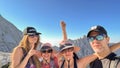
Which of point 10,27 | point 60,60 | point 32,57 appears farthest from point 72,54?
point 10,27

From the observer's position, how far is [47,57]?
8766mm

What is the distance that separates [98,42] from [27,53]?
113 inches

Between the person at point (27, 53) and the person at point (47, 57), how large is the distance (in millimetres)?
223

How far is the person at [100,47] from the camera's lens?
623 centimetres

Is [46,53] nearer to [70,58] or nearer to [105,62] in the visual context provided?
[70,58]

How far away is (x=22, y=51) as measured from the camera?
8656mm

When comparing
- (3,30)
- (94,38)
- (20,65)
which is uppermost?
(3,30)

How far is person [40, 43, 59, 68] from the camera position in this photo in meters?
8.69

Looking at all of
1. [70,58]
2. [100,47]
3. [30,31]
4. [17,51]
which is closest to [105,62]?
[100,47]

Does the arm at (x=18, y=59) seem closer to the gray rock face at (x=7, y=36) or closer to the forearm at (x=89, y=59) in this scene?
the forearm at (x=89, y=59)

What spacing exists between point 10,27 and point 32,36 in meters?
169

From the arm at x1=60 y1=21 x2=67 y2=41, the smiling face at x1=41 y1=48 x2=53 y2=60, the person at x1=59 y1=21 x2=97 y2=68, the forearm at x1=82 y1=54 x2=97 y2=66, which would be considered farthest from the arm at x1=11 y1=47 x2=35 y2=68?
the forearm at x1=82 y1=54 x2=97 y2=66

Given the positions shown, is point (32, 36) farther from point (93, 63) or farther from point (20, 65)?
point (93, 63)

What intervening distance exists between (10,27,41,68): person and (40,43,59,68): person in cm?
22
